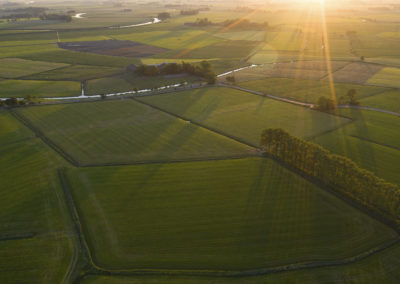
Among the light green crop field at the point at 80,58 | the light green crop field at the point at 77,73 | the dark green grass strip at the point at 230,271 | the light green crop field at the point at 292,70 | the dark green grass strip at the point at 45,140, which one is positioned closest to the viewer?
the dark green grass strip at the point at 230,271

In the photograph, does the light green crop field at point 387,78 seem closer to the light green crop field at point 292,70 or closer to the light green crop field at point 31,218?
the light green crop field at point 292,70

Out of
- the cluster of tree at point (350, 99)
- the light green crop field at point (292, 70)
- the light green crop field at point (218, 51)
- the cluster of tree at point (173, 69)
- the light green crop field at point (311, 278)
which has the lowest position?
the light green crop field at point (311, 278)

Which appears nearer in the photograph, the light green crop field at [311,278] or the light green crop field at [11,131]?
the light green crop field at [311,278]

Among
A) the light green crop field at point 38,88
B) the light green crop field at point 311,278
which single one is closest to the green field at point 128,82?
the light green crop field at point 38,88

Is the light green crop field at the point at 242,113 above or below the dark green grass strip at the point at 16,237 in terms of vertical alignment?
above

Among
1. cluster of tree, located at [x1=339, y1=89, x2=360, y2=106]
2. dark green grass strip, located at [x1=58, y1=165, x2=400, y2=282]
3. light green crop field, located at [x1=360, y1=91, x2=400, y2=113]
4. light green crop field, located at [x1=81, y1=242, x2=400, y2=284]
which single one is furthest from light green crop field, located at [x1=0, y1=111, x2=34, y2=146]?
light green crop field, located at [x1=360, y1=91, x2=400, y2=113]

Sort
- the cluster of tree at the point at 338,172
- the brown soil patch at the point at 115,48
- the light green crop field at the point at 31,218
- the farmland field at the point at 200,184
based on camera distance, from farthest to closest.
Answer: the brown soil patch at the point at 115,48 < the cluster of tree at the point at 338,172 < the farmland field at the point at 200,184 < the light green crop field at the point at 31,218

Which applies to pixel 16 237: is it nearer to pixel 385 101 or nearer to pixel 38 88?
pixel 38 88

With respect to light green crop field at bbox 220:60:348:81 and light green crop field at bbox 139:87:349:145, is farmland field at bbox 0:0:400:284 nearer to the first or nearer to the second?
light green crop field at bbox 139:87:349:145
